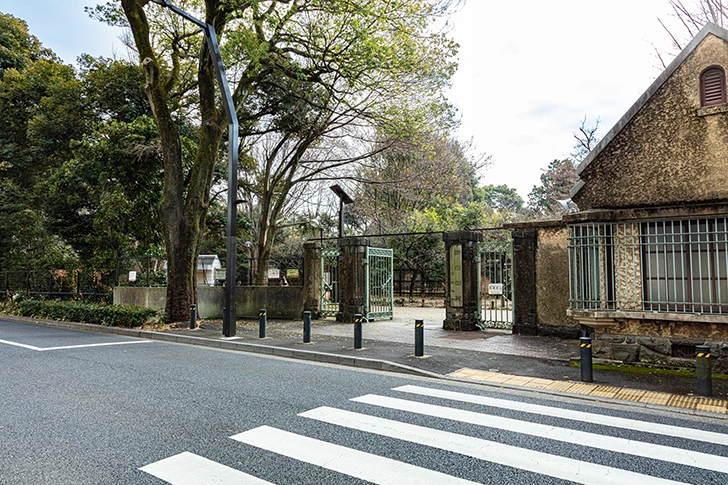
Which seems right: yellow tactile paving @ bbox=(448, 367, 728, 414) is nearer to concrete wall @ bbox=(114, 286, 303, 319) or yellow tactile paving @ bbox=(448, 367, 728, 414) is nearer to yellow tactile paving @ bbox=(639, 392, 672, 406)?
yellow tactile paving @ bbox=(639, 392, 672, 406)

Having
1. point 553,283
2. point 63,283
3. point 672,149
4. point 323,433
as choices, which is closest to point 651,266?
point 672,149

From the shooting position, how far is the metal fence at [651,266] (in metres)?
7.85

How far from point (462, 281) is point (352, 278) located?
13.0 feet

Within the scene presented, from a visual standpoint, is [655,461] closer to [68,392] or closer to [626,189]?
[626,189]

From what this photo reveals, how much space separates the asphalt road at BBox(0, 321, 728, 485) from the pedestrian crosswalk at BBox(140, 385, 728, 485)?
0.02 meters

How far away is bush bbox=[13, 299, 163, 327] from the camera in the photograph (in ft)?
48.1

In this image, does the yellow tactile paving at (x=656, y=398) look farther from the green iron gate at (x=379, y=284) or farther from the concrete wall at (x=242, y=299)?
the concrete wall at (x=242, y=299)

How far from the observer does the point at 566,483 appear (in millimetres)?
3705

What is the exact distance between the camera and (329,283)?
17406mm

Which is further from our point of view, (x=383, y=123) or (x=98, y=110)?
(x=98, y=110)

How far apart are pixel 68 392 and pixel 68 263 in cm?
1880

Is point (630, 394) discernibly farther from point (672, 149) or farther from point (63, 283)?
point (63, 283)

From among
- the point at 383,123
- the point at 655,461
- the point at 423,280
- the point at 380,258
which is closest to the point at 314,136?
the point at 383,123

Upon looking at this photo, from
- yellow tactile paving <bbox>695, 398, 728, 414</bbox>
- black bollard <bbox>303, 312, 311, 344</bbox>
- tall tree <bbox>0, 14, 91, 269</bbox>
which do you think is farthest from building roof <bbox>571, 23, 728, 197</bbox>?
tall tree <bbox>0, 14, 91, 269</bbox>
